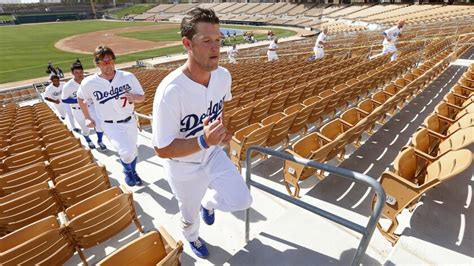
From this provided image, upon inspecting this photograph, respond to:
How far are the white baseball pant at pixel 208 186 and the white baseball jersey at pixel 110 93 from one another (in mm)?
2312

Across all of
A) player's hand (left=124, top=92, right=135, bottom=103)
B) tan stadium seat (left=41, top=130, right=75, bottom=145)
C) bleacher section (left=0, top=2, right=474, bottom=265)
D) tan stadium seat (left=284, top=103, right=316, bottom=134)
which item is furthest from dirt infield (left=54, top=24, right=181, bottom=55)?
tan stadium seat (left=284, top=103, right=316, bottom=134)

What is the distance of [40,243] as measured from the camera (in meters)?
2.47

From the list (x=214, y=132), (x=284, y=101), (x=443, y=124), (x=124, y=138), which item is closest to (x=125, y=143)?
(x=124, y=138)

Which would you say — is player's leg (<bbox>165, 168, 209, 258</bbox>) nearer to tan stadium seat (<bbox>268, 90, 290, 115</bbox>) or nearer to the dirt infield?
tan stadium seat (<bbox>268, 90, 290, 115</bbox>)

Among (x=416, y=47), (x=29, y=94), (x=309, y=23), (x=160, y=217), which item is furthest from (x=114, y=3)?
(x=160, y=217)

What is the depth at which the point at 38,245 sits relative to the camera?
2.46m

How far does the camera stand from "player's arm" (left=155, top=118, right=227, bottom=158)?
224cm

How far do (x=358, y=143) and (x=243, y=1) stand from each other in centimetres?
8535

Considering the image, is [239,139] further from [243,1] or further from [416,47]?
[243,1]

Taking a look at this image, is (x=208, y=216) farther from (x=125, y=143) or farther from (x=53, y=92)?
(x=53, y=92)

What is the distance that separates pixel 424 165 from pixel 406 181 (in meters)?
1.14

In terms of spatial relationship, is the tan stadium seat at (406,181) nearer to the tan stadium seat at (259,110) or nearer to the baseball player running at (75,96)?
the tan stadium seat at (259,110)

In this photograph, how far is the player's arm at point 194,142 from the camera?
2240 mm

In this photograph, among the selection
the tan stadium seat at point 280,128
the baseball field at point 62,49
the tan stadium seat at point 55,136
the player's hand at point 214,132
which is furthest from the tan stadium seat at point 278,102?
the baseball field at point 62,49
